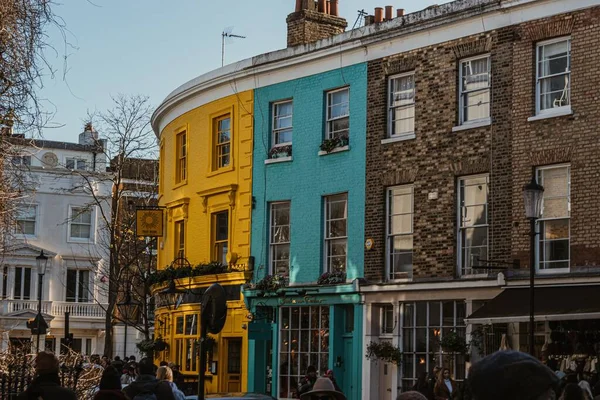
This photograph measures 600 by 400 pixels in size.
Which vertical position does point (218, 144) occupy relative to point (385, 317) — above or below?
above

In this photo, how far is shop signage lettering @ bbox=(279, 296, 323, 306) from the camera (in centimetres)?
3184

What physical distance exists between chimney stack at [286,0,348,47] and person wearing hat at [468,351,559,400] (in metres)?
31.3

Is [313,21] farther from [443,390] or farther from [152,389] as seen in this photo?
[152,389]

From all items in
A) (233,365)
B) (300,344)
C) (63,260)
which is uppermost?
(63,260)

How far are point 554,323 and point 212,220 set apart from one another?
13.9 m

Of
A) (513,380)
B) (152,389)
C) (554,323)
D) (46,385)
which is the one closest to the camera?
(513,380)

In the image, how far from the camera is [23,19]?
9.95m

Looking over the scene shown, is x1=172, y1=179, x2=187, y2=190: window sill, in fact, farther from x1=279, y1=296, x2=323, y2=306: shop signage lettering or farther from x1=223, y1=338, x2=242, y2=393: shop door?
x1=279, y1=296, x2=323, y2=306: shop signage lettering

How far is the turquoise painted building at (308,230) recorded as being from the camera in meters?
31.0

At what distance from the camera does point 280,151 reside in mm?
33531

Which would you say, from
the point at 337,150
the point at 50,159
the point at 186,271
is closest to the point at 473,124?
the point at 337,150

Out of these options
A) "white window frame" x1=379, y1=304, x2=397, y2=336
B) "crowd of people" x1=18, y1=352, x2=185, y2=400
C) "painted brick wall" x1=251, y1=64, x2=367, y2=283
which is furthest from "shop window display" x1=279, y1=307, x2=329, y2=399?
"crowd of people" x1=18, y1=352, x2=185, y2=400

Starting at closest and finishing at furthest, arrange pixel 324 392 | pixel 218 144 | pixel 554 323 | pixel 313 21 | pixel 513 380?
pixel 513 380
pixel 324 392
pixel 554 323
pixel 313 21
pixel 218 144

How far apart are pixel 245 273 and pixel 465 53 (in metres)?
9.75
